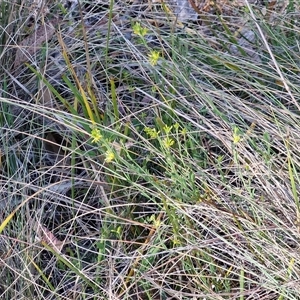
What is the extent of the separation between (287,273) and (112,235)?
45 centimetres

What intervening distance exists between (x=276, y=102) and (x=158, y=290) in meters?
0.57

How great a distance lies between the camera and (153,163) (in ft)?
5.79

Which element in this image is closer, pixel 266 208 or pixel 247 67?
pixel 266 208

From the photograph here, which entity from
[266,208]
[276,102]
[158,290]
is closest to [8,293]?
[158,290]

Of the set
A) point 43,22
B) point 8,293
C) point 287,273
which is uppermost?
point 43,22

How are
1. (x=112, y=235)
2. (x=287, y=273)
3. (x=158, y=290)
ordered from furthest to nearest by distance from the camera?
1. (x=112, y=235)
2. (x=158, y=290)
3. (x=287, y=273)

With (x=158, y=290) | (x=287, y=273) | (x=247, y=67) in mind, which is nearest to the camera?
(x=287, y=273)

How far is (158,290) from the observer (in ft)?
5.03

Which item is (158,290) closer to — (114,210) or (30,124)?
(114,210)

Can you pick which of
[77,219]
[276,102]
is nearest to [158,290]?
[77,219]

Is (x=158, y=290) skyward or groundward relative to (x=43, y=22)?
groundward

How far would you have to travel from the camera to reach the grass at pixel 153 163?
1474mm

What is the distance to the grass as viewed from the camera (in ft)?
4.83

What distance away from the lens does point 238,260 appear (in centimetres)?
150
